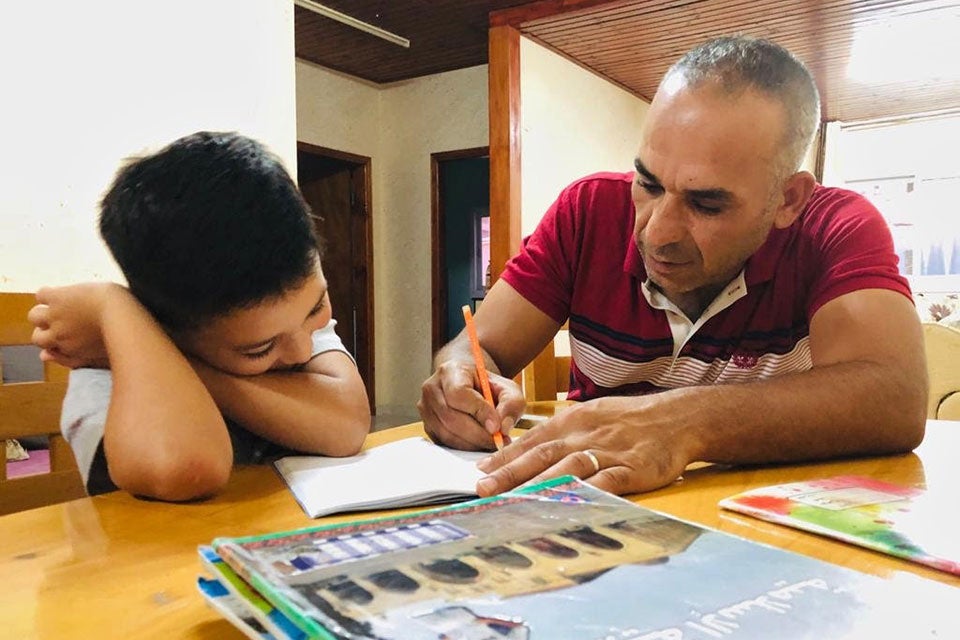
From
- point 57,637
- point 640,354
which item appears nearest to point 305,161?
point 640,354

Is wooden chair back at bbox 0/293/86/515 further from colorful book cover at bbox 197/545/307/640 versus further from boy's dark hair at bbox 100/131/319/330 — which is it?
colorful book cover at bbox 197/545/307/640

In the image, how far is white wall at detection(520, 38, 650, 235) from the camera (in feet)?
11.2

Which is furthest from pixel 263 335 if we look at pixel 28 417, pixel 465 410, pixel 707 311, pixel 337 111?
pixel 337 111

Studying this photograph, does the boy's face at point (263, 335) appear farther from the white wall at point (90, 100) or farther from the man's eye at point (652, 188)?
the white wall at point (90, 100)

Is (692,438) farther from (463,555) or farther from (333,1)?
(333,1)

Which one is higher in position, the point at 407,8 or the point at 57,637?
the point at 407,8

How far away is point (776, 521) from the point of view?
553mm

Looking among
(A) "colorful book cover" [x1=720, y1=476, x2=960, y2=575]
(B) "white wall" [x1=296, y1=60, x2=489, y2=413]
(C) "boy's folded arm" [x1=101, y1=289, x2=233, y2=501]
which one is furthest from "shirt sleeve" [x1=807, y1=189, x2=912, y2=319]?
(B) "white wall" [x1=296, y1=60, x2=489, y2=413]

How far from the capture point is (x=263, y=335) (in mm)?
803

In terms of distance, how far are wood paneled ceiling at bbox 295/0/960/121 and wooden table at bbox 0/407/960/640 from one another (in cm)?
282

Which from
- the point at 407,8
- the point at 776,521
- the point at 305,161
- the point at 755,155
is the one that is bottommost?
the point at 776,521

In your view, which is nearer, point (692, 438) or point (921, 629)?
point (921, 629)

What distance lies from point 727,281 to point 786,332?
0.40 feet

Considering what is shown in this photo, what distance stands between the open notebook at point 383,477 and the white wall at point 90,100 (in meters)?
1.11
